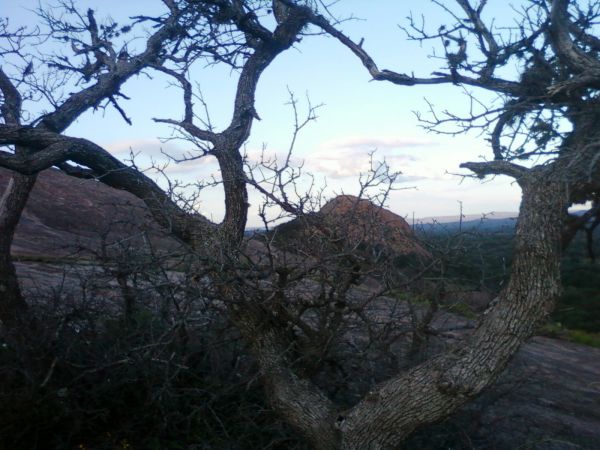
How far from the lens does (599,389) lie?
345 inches

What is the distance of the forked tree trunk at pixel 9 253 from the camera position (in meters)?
6.21

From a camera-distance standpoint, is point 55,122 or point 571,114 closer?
point 55,122

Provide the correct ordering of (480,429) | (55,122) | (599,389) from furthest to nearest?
(599,389) → (55,122) → (480,429)

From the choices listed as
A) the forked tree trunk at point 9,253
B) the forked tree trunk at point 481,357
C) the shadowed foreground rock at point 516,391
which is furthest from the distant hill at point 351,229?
the forked tree trunk at point 9,253

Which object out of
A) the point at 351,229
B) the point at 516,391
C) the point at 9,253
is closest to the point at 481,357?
the point at 351,229

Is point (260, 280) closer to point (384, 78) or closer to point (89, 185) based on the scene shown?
point (384, 78)

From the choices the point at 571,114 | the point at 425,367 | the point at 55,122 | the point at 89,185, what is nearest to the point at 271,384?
the point at 425,367

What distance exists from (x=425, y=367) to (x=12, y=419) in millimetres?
2681

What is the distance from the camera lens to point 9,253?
676cm

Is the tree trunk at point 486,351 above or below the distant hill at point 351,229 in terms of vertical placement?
below

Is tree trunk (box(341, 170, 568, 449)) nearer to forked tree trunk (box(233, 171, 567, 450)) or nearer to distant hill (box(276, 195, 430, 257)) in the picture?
forked tree trunk (box(233, 171, 567, 450))

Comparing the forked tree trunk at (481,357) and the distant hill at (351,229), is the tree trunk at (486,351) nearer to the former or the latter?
the forked tree trunk at (481,357)

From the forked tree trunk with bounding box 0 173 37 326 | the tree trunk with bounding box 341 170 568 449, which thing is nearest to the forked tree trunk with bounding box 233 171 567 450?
the tree trunk with bounding box 341 170 568 449

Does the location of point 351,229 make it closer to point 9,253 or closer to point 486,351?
point 486,351
